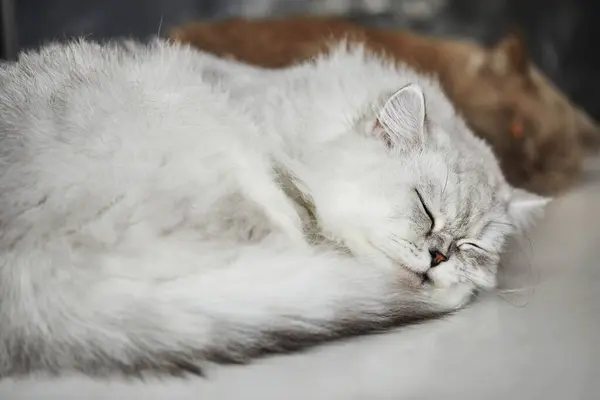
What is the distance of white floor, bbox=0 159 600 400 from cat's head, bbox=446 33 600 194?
2.50ft

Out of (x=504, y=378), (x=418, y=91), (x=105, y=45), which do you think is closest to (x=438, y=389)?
(x=504, y=378)

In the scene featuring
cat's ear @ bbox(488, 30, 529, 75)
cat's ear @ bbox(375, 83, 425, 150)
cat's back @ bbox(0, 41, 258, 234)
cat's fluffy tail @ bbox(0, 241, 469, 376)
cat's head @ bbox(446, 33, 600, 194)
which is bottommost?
cat's head @ bbox(446, 33, 600, 194)

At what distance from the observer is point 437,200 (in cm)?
123

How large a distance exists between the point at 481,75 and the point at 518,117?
0.19m

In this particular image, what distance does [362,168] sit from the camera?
1250 mm

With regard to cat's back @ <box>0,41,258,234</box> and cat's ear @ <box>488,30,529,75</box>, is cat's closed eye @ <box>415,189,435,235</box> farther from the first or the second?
cat's ear @ <box>488,30,529,75</box>

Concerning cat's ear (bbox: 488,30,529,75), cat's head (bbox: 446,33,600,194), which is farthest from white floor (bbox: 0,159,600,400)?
cat's ear (bbox: 488,30,529,75)

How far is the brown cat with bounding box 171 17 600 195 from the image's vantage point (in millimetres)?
2066

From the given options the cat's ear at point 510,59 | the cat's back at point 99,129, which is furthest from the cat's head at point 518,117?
the cat's back at point 99,129

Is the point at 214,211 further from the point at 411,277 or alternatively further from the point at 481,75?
the point at 481,75

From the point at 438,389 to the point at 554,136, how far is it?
1.41 m

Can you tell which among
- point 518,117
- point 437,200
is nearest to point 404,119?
point 437,200

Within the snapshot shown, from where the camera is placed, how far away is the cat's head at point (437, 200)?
1.21 m

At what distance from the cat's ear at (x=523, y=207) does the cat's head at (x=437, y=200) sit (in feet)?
0.40
